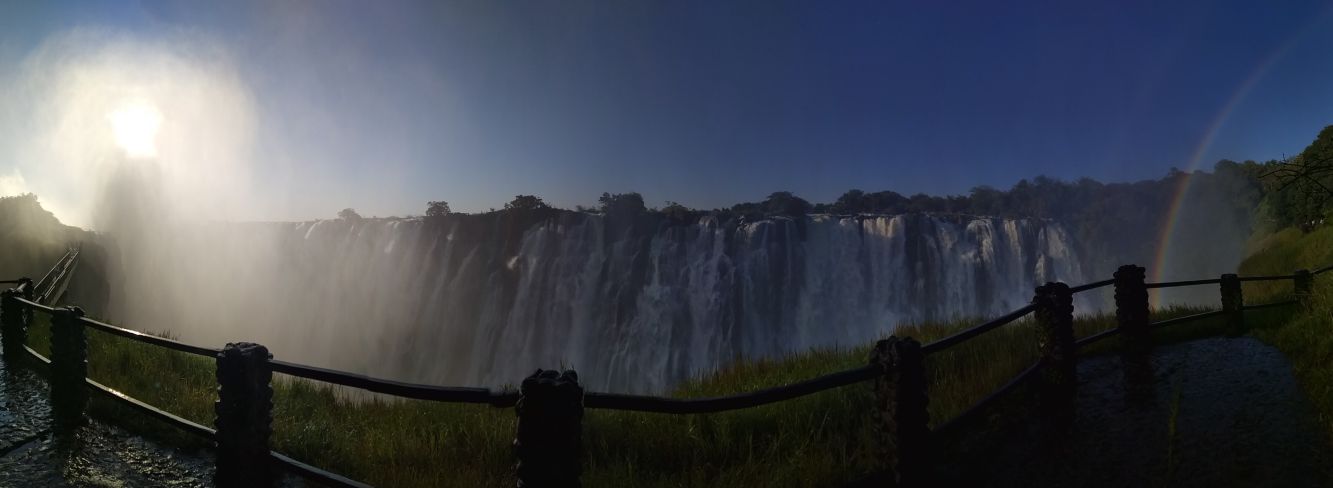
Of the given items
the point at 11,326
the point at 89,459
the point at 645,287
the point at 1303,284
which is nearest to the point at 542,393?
the point at 89,459

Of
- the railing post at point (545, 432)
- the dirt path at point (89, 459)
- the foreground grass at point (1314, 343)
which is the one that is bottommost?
the dirt path at point (89, 459)

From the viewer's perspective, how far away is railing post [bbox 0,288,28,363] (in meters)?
7.66

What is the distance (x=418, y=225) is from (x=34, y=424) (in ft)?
156

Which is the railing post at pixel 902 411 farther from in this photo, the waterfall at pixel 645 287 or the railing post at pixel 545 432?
the waterfall at pixel 645 287

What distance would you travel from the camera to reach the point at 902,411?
3.23 metres

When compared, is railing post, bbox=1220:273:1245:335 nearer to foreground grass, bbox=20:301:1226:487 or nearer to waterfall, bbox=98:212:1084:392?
foreground grass, bbox=20:301:1226:487

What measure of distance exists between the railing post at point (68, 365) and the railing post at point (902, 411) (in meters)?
7.26

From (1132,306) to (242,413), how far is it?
9239mm

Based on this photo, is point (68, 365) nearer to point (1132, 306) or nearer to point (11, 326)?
point (11, 326)

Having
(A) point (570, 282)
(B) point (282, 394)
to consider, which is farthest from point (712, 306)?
(B) point (282, 394)

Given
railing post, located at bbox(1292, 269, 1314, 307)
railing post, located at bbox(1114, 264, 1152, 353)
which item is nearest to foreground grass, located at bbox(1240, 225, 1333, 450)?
railing post, located at bbox(1292, 269, 1314, 307)

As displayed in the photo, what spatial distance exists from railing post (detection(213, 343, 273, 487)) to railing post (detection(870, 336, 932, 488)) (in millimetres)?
3566

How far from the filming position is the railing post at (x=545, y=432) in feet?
7.11

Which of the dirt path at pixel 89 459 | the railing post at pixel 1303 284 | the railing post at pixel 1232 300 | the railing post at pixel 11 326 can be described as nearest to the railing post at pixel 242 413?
the dirt path at pixel 89 459
